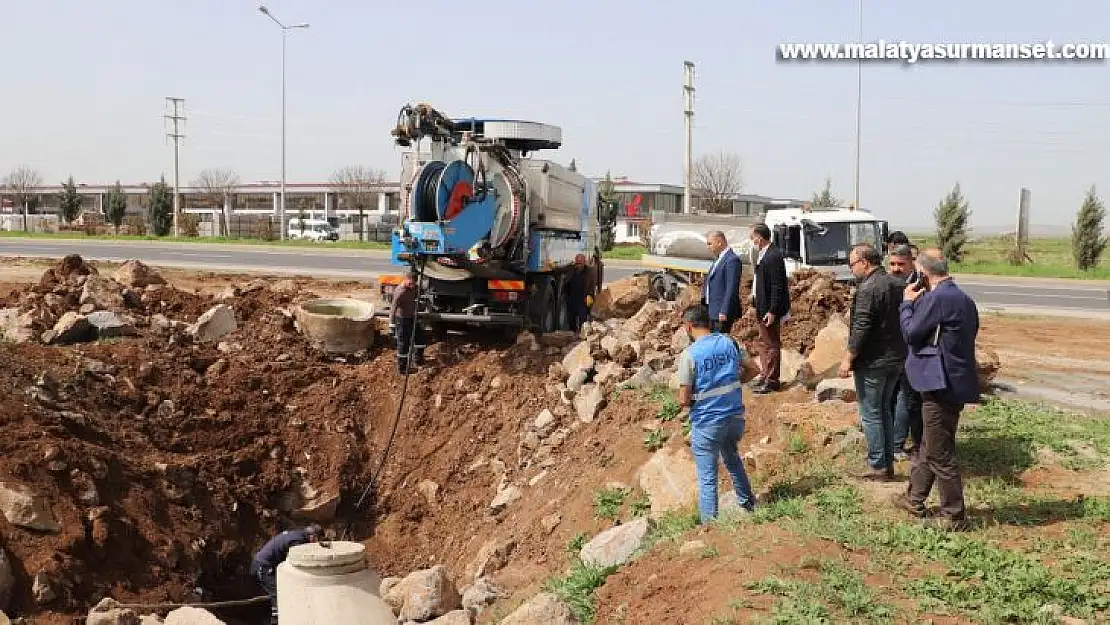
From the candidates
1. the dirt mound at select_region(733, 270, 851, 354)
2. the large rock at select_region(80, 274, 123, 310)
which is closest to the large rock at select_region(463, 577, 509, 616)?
the dirt mound at select_region(733, 270, 851, 354)

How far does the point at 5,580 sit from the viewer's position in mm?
7598

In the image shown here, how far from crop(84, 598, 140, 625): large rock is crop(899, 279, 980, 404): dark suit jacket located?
6.29 m

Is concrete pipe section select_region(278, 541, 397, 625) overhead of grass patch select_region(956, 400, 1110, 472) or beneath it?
beneath

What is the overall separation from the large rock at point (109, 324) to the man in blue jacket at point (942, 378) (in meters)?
10.0

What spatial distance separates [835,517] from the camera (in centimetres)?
604

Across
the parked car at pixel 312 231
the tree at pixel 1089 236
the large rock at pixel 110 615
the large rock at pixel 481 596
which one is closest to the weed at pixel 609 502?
the large rock at pixel 481 596

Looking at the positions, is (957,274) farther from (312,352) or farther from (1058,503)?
(1058,503)

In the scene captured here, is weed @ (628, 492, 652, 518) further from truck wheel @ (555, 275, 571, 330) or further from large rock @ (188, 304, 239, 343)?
large rock @ (188, 304, 239, 343)

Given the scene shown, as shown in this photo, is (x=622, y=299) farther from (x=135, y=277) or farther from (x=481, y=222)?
(x=135, y=277)

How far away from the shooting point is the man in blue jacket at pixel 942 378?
5.77 m

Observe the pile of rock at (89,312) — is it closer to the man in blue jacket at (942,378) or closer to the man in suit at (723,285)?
the man in suit at (723,285)

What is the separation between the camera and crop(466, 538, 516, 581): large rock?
817 centimetres

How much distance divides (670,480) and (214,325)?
799cm

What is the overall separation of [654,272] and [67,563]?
13.5m
